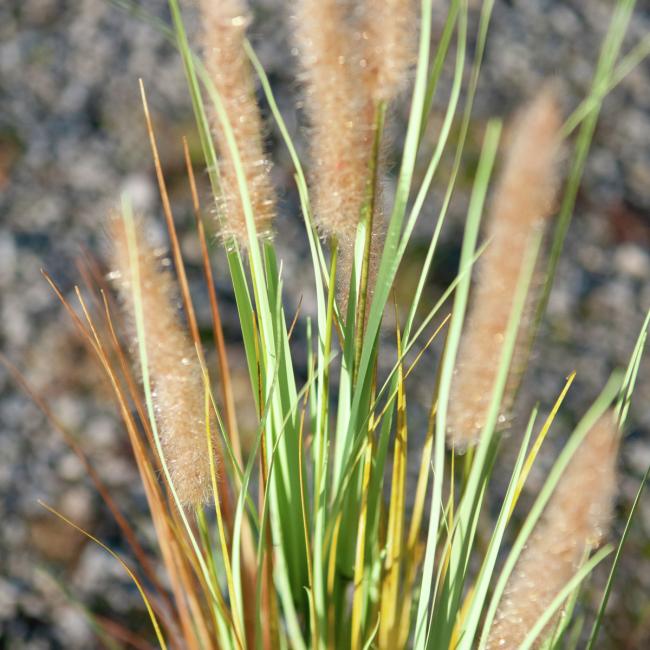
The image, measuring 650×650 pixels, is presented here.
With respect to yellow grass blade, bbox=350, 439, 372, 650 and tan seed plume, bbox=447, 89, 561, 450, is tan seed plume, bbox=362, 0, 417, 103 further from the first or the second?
yellow grass blade, bbox=350, 439, 372, 650

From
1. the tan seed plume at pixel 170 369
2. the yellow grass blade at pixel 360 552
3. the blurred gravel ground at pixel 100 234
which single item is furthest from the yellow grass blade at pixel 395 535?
the blurred gravel ground at pixel 100 234

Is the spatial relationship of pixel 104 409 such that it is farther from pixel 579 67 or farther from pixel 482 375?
pixel 579 67

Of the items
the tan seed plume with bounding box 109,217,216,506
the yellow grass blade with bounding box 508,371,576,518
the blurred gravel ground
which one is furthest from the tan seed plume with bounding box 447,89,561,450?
the blurred gravel ground

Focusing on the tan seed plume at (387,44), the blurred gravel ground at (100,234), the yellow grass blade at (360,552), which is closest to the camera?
the tan seed plume at (387,44)

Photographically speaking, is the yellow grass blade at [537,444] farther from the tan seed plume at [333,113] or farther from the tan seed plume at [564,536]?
the tan seed plume at [333,113]

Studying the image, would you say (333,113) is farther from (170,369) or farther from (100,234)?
(100,234)

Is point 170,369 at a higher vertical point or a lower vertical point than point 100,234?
higher

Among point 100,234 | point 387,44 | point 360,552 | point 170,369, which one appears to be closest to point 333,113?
point 387,44

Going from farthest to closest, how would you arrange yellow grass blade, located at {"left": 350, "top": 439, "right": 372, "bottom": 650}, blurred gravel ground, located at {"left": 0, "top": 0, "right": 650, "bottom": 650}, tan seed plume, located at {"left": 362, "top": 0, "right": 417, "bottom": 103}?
blurred gravel ground, located at {"left": 0, "top": 0, "right": 650, "bottom": 650}, yellow grass blade, located at {"left": 350, "top": 439, "right": 372, "bottom": 650}, tan seed plume, located at {"left": 362, "top": 0, "right": 417, "bottom": 103}
